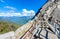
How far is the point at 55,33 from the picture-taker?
759 cm

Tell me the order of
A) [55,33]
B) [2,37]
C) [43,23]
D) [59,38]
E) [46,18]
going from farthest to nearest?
[46,18] < [43,23] < [55,33] < [59,38] < [2,37]

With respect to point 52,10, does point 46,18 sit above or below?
below

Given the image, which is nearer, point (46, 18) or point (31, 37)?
point (31, 37)

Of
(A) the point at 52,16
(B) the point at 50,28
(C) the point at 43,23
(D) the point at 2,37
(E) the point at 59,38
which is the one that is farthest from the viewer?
(A) the point at 52,16

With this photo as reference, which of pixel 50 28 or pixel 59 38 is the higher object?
pixel 50 28

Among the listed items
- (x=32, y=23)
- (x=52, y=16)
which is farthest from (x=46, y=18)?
(x=32, y=23)

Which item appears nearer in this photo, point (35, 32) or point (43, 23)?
point (35, 32)

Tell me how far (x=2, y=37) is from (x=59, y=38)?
3.43 metres

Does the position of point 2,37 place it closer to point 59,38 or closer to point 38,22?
point 59,38

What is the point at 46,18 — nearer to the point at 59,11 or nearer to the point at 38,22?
the point at 38,22

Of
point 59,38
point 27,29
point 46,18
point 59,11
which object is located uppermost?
point 59,11

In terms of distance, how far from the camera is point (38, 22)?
914 cm

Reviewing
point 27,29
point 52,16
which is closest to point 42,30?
point 27,29

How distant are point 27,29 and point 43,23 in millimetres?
1707
